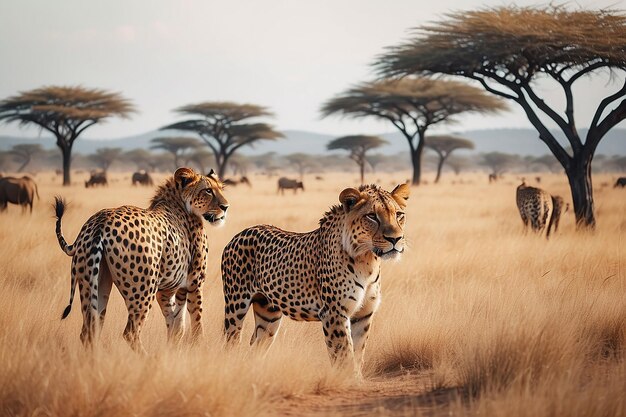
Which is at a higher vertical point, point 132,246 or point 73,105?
point 73,105

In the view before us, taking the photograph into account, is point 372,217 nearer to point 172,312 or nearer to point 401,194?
point 401,194

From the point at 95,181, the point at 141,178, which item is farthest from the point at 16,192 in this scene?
the point at 141,178

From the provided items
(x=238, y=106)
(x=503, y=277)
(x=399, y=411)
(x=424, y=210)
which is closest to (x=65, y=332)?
(x=399, y=411)

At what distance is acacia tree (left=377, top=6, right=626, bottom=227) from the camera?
560 inches

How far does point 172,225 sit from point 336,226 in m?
1.22

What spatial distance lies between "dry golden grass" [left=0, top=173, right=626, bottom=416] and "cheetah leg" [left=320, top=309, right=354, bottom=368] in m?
0.11

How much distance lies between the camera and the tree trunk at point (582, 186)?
14.2 metres

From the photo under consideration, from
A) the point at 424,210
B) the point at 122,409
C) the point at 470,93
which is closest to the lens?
the point at 122,409

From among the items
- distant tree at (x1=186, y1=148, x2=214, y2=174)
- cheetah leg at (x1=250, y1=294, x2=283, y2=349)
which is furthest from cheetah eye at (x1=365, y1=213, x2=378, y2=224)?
distant tree at (x1=186, y1=148, x2=214, y2=174)

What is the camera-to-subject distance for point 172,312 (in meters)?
5.22

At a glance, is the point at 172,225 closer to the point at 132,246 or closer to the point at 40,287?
the point at 132,246

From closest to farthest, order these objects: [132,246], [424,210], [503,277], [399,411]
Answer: [399,411], [132,246], [503,277], [424,210]

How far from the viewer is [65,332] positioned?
18.0ft

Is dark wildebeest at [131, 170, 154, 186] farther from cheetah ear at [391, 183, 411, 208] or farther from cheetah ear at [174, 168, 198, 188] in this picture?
cheetah ear at [391, 183, 411, 208]
